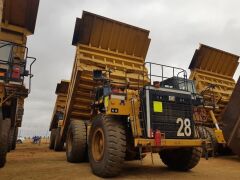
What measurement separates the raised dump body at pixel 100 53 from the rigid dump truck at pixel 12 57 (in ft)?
4.81

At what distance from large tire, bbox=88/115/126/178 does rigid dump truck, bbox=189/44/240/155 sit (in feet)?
14.2

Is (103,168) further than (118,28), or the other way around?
(118,28)

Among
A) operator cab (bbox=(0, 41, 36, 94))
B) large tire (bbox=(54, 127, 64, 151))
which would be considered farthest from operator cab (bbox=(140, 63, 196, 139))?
large tire (bbox=(54, 127, 64, 151))

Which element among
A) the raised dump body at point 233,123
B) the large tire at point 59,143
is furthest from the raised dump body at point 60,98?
the raised dump body at point 233,123

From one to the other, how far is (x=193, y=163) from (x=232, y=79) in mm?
6703

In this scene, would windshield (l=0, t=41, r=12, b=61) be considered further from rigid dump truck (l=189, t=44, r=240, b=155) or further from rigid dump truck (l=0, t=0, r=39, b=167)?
rigid dump truck (l=189, t=44, r=240, b=155)

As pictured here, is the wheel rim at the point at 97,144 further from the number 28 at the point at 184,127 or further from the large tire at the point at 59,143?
the large tire at the point at 59,143

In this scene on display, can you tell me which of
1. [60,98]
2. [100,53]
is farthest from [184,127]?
[60,98]

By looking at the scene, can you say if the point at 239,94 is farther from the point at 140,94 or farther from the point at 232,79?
the point at 140,94

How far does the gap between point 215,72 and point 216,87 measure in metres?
0.67

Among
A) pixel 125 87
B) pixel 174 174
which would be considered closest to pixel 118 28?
pixel 125 87

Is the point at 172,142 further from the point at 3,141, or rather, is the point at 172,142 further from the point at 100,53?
the point at 100,53

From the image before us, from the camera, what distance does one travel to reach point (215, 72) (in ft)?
37.9

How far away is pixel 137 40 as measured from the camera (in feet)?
30.0
